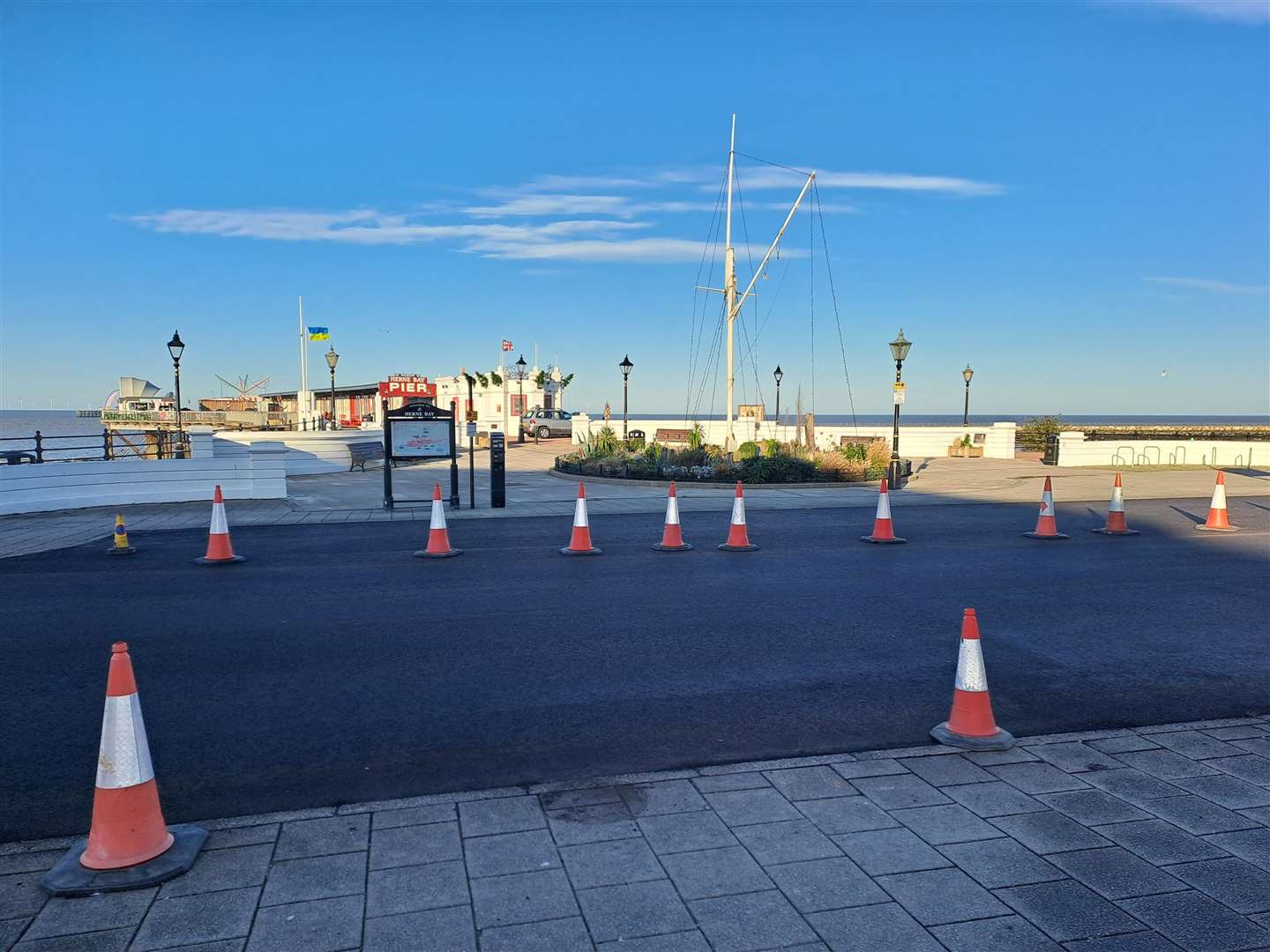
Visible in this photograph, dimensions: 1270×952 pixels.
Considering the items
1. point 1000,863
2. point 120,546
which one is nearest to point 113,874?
point 1000,863

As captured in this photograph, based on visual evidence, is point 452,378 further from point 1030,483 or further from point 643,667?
point 643,667

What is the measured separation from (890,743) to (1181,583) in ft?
21.8

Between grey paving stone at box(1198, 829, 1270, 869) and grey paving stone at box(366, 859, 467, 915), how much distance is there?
3074mm

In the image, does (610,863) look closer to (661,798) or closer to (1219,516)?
(661,798)

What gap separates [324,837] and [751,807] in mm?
1942

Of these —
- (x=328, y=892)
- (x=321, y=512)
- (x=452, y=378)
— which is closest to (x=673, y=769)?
(x=328, y=892)

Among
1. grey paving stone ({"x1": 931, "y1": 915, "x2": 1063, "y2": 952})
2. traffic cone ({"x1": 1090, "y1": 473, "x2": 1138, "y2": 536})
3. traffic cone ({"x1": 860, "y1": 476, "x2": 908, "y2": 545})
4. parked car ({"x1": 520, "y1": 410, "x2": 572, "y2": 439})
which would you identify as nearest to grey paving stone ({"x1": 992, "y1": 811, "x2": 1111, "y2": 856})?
grey paving stone ({"x1": 931, "y1": 915, "x2": 1063, "y2": 952})

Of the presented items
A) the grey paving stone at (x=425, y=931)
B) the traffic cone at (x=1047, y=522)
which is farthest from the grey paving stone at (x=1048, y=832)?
the traffic cone at (x=1047, y=522)

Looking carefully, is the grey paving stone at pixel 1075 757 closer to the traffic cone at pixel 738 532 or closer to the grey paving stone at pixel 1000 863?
the grey paving stone at pixel 1000 863

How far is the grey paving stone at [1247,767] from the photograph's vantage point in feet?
14.9

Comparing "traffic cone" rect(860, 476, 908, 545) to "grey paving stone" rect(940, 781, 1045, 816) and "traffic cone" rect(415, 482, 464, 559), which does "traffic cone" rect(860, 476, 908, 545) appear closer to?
"traffic cone" rect(415, 482, 464, 559)

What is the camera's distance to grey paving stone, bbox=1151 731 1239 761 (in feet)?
16.1

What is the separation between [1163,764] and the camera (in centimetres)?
475

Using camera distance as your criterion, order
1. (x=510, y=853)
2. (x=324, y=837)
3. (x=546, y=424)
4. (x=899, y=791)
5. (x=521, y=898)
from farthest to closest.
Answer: (x=546, y=424) → (x=899, y=791) → (x=324, y=837) → (x=510, y=853) → (x=521, y=898)
